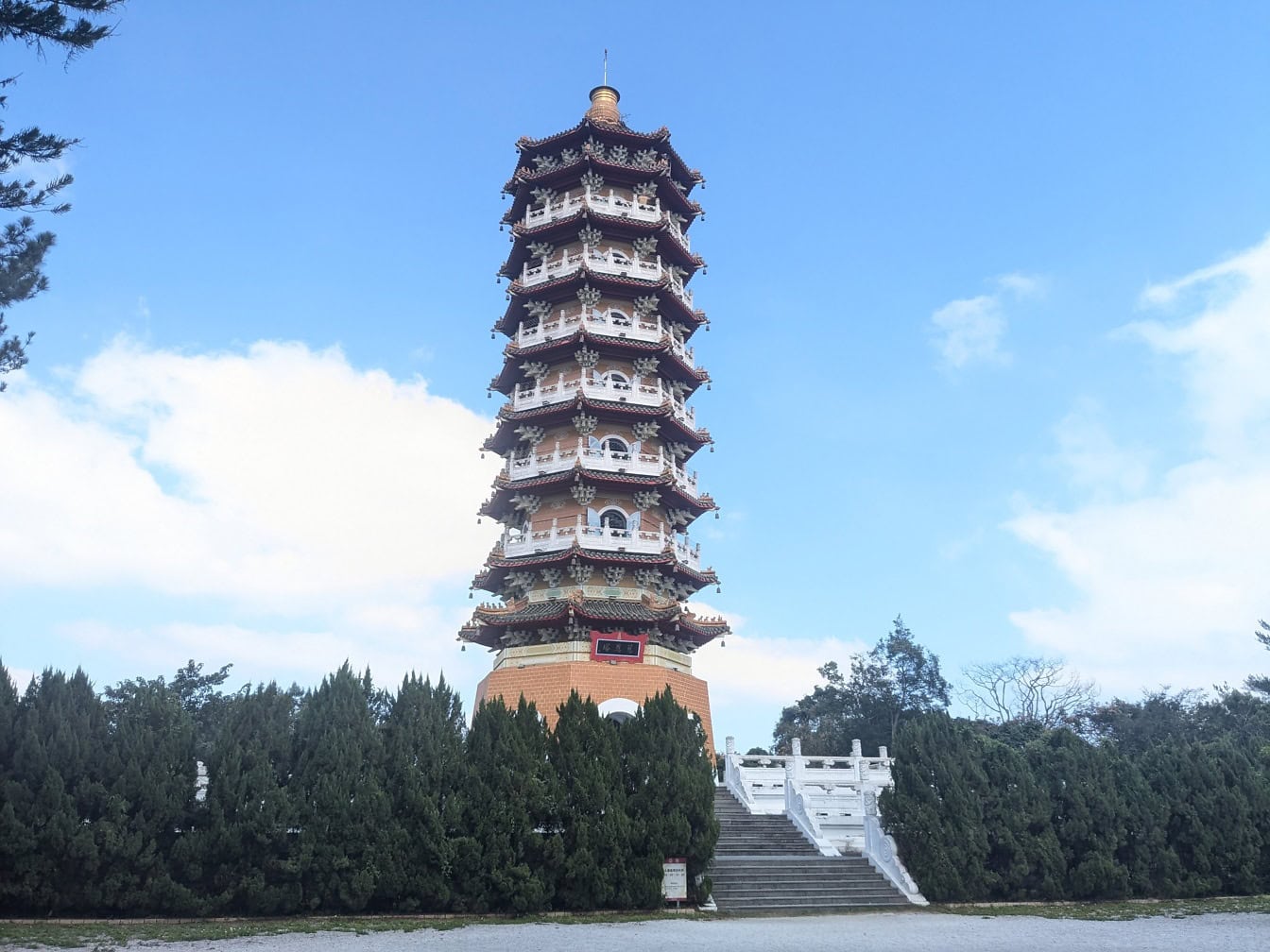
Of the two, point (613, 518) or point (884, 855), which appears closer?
point (884, 855)

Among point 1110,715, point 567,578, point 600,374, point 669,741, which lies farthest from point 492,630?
point 1110,715

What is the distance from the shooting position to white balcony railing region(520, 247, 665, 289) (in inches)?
1249

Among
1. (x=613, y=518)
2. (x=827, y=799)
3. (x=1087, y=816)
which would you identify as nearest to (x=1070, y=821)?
(x=1087, y=816)

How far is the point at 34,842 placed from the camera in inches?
531

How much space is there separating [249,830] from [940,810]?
40.0ft

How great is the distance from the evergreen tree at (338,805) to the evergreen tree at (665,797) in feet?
14.0

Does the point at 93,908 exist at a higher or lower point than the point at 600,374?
lower

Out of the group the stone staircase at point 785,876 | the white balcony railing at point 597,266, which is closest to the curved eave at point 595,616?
the stone staircase at point 785,876

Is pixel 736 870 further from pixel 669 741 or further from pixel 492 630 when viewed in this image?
pixel 492 630

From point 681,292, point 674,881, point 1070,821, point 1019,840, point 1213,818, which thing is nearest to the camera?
point 674,881

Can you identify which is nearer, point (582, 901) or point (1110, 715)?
point (582, 901)

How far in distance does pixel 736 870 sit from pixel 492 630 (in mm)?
12599

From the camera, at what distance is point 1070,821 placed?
18250mm

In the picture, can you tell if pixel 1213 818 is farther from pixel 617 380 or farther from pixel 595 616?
pixel 617 380
